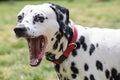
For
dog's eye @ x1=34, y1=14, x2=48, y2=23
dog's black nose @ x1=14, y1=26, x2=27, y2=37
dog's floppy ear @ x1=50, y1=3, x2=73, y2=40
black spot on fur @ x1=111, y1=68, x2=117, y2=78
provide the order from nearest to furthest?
dog's black nose @ x1=14, y1=26, x2=27, y2=37
dog's eye @ x1=34, y1=14, x2=48, y2=23
dog's floppy ear @ x1=50, y1=3, x2=73, y2=40
black spot on fur @ x1=111, y1=68, x2=117, y2=78

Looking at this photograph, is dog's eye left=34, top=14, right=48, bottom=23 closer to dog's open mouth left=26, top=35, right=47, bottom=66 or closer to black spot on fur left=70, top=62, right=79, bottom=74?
dog's open mouth left=26, top=35, right=47, bottom=66

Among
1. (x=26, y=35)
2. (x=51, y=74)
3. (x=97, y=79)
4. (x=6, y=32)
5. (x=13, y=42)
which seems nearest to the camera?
(x=26, y=35)

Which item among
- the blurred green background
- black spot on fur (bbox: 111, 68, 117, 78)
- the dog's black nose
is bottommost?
the blurred green background

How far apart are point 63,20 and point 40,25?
27cm

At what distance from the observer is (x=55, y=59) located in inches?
177

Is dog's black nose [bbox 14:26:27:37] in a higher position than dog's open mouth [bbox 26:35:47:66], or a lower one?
higher

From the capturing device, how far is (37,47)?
A: 4.30 m

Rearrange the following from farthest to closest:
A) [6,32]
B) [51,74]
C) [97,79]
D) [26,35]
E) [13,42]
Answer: [6,32]
[13,42]
[51,74]
[97,79]
[26,35]

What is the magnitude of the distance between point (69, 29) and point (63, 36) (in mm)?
97

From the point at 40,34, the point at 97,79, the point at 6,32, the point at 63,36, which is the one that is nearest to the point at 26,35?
the point at 40,34

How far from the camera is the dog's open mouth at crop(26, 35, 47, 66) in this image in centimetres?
429

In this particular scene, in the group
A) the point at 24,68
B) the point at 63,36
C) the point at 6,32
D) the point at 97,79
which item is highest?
the point at 63,36

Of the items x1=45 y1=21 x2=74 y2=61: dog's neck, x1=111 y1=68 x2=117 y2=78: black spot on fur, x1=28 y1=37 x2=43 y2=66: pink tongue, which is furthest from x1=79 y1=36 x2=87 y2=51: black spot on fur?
x1=28 y1=37 x2=43 y2=66: pink tongue

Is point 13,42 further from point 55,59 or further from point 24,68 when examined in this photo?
point 55,59
